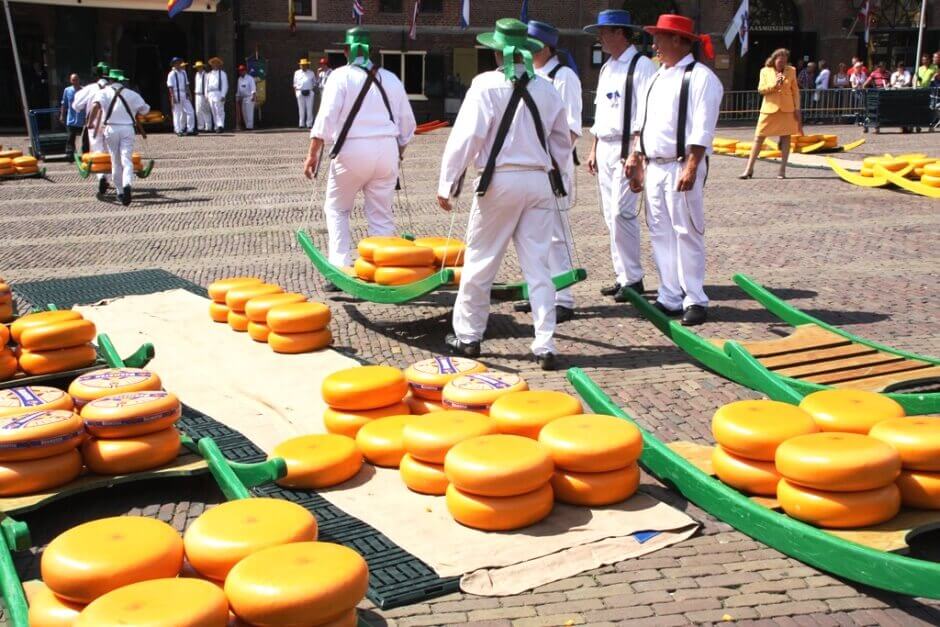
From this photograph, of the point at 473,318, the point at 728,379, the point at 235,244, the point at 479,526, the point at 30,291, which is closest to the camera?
the point at 479,526

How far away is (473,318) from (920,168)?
10.9 metres

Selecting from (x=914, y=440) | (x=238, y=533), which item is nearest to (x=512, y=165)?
(x=914, y=440)

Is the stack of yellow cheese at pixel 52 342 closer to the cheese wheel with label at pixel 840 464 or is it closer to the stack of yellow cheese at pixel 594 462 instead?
the stack of yellow cheese at pixel 594 462

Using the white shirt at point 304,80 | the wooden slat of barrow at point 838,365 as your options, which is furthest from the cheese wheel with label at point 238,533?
the white shirt at point 304,80

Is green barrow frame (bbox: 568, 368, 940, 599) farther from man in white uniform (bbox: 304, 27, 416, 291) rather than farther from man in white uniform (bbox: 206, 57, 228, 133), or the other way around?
man in white uniform (bbox: 206, 57, 228, 133)

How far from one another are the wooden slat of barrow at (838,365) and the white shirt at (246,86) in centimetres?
2664

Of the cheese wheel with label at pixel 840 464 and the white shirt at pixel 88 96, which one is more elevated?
the white shirt at pixel 88 96

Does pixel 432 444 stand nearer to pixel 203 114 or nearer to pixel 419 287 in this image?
pixel 419 287

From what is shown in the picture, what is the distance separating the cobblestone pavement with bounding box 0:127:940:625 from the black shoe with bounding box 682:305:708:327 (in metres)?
0.10

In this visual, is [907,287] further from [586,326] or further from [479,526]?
[479,526]

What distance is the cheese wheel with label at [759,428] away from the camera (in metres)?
4.29

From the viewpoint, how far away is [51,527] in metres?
4.46

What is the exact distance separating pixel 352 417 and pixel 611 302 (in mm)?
3908

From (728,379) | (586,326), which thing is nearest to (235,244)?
(586,326)
